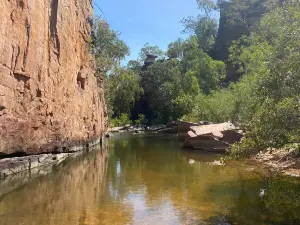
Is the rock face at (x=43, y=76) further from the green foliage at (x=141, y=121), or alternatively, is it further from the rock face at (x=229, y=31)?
the rock face at (x=229, y=31)

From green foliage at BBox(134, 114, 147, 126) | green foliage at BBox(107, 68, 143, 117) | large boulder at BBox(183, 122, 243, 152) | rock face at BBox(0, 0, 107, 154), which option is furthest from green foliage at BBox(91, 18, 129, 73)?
large boulder at BBox(183, 122, 243, 152)

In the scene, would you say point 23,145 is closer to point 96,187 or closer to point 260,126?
point 96,187

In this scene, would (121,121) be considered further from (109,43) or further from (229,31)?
(229,31)

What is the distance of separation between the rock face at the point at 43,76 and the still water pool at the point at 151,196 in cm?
195

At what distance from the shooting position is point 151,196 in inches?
371

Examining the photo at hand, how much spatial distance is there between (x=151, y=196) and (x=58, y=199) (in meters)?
2.67

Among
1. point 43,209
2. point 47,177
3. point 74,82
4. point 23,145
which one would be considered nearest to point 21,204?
point 43,209

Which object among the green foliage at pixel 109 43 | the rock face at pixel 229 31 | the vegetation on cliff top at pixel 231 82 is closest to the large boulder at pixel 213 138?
the vegetation on cliff top at pixel 231 82

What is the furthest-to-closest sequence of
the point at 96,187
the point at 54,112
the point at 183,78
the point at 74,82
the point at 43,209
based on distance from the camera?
1. the point at 183,78
2. the point at 74,82
3. the point at 54,112
4. the point at 96,187
5. the point at 43,209

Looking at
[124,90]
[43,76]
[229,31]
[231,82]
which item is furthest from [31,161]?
[229,31]

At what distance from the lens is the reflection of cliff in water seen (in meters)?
7.34

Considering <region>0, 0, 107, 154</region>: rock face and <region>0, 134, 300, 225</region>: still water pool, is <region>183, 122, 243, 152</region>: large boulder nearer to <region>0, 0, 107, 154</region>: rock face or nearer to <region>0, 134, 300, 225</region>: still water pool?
<region>0, 134, 300, 225</region>: still water pool

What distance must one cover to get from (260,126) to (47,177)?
837 centimetres

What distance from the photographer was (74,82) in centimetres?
2011
